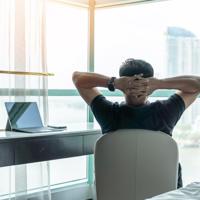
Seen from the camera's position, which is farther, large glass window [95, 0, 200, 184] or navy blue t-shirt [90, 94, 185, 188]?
large glass window [95, 0, 200, 184]

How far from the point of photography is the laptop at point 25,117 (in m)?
2.69

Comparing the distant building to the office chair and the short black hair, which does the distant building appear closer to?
the short black hair

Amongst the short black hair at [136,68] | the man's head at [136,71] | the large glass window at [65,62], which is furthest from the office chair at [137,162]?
the large glass window at [65,62]

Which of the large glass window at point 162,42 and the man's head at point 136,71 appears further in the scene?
the large glass window at point 162,42

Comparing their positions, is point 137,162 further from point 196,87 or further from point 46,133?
point 46,133

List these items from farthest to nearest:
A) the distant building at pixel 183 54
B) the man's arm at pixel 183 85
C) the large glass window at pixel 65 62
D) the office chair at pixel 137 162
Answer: the large glass window at pixel 65 62, the distant building at pixel 183 54, the man's arm at pixel 183 85, the office chair at pixel 137 162

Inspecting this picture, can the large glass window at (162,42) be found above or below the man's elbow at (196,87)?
above

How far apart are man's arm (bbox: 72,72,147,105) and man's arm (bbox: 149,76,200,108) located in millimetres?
83

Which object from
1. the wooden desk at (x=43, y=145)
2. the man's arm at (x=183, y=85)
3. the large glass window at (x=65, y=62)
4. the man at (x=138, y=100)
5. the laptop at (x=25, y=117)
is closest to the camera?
the man at (x=138, y=100)

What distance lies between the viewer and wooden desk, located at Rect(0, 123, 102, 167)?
229cm

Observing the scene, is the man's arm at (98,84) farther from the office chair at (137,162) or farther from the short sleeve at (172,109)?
the office chair at (137,162)

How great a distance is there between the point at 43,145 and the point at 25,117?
15.5 inches

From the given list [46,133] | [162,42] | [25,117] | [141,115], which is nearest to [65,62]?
[162,42]

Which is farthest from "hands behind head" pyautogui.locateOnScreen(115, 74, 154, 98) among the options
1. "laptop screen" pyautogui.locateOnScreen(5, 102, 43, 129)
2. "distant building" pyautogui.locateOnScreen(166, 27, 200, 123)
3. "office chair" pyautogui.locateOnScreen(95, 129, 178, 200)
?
"distant building" pyautogui.locateOnScreen(166, 27, 200, 123)
